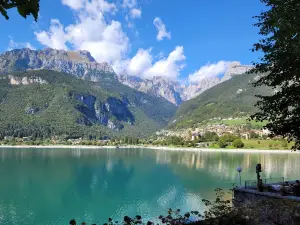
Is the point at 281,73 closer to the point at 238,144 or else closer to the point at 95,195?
the point at 95,195

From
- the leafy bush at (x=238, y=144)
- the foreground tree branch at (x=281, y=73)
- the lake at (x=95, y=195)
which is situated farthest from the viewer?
the leafy bush at (x=238, y=144)

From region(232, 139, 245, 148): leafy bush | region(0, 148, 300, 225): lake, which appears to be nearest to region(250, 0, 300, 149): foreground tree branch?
region(0, 148, 300, 225): lake

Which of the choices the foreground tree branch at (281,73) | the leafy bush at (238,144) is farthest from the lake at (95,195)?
the leafy bush at (238,144)

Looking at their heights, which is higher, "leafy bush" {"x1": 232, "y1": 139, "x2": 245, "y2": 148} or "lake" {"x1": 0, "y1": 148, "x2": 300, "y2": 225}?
"leafy bush" {"x1": 232, "y1": 139, "x2": 245, "y2": 148}

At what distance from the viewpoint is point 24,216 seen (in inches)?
1329

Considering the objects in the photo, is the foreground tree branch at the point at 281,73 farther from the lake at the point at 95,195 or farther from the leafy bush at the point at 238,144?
the leafy bush at the point at 238,144

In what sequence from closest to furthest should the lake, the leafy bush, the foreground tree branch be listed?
the foreground tree branch, the lake, the leafy bush

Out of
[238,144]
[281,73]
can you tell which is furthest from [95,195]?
[238,144]

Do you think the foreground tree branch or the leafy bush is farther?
the leafy bush

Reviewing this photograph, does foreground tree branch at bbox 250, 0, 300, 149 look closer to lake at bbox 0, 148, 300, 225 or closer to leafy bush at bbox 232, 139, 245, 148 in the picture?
lake at bbox 0, 148, 300, 225

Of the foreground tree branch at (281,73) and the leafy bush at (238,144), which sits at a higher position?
the foreground tree branch at (281,73)

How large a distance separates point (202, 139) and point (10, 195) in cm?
14857

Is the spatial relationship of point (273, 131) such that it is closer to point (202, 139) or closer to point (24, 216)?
point (24, 216)

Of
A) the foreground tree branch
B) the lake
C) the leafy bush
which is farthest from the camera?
the leafy bush
